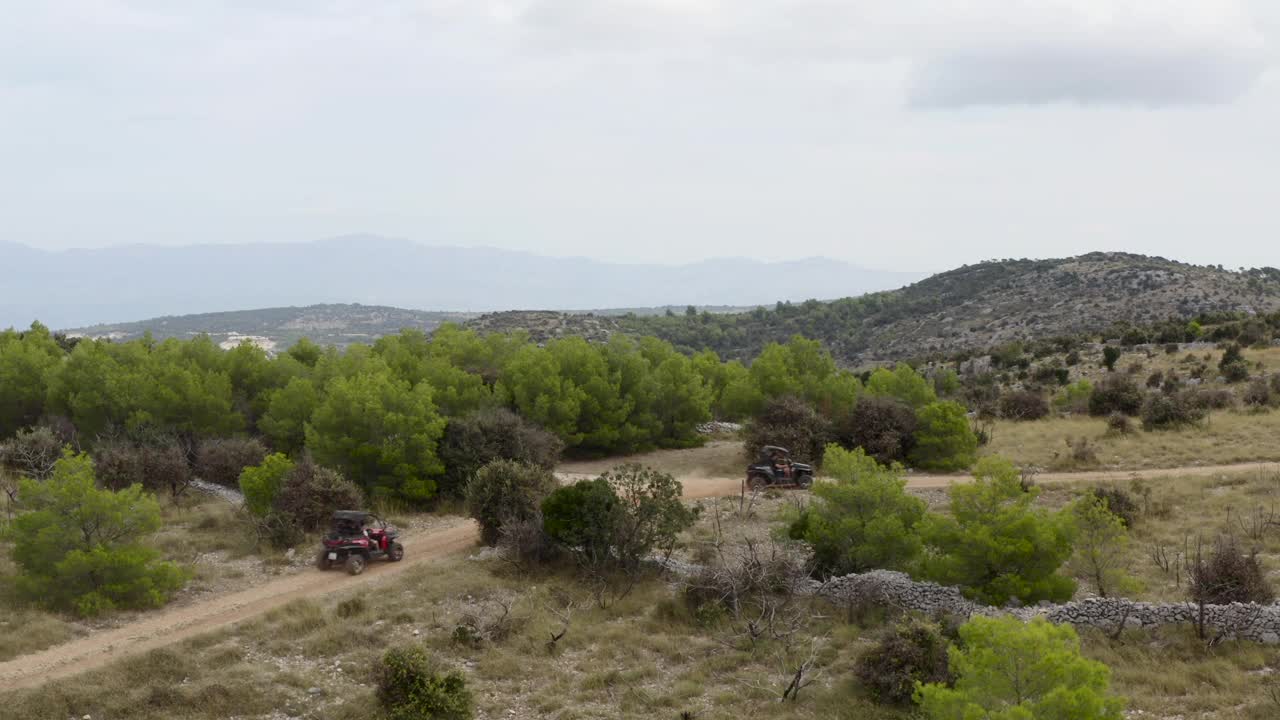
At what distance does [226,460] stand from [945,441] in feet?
64.1

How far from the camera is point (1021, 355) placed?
48500 millimetres

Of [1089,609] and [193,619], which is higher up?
[1089,609]

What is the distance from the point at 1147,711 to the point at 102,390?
27.8 metres

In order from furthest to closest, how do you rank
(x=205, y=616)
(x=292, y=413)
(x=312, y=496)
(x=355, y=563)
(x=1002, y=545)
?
(x=292, y=413) → (x=312, y=496) → (x=355, y=563) → (x=205, y=616) → (x=1002, y=545)

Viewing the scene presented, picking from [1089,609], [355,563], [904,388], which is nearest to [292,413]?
[355,563]

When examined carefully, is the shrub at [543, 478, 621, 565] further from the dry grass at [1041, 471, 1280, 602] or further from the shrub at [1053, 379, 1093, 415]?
the shrub at [1053, 379, 1093, 415]

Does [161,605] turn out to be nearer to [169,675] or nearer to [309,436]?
[169,675]

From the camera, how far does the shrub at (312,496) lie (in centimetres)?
1905

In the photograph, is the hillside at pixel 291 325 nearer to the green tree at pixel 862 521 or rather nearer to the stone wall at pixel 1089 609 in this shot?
the green tree at pixel 862 521

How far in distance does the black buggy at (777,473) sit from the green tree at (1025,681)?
48.9 ft

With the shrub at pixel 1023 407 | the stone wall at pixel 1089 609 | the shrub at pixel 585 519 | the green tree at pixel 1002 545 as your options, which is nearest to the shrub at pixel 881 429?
the shrub at pixel 1023 407

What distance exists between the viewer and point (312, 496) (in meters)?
19.3

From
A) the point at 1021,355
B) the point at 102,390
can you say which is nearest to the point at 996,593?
the point at 102,390

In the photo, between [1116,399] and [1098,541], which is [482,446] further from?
[1116,399]
